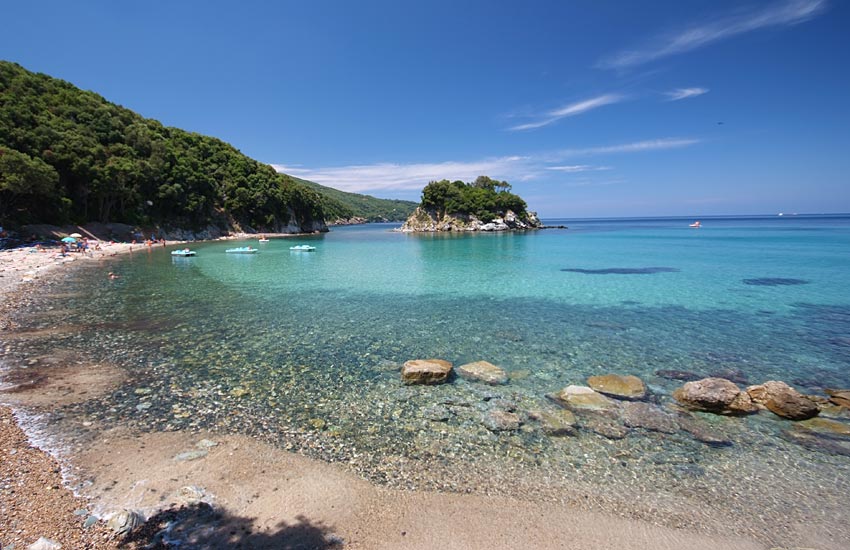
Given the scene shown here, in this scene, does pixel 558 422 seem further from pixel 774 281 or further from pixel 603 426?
pixel 774 281

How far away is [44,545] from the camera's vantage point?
4098 mm

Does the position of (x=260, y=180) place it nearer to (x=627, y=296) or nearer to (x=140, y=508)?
(x=627, y=296)

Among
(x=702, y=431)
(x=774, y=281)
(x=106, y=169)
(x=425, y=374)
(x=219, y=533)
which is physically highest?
(x=106, y=169)

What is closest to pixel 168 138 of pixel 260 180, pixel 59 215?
pixel 260 180

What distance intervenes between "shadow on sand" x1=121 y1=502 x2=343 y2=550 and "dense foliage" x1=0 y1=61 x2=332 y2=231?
49.6m

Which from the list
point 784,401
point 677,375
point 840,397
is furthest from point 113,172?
point 840,397

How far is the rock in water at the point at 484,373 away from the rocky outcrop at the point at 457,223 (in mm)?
101078

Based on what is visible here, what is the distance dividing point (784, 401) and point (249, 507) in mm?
10303

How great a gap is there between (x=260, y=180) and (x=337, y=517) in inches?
3965

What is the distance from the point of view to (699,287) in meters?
23.5

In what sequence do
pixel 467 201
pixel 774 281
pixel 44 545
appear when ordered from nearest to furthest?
pixel 44 545
pixel 774 281
pixel 467 201

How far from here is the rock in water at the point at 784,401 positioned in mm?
7816

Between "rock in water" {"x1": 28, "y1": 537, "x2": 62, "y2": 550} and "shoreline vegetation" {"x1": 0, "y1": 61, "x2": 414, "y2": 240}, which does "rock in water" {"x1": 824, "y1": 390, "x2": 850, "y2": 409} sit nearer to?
"rock in water" {"x1": 28, "y1": 537, "x2": 62, "y2": 550}

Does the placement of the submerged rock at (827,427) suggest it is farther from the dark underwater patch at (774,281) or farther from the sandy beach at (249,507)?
the dark underwater patch at (774,281)
